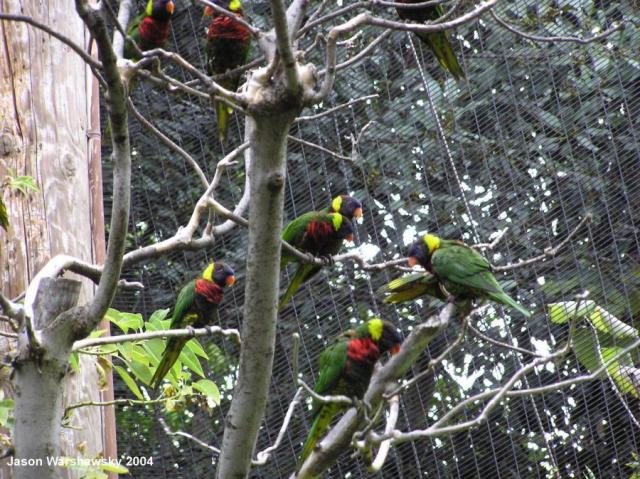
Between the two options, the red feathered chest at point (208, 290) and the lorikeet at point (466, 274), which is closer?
the lorikeet at point (466, 274)

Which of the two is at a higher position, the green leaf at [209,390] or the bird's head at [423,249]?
the bird's head at [423,249]

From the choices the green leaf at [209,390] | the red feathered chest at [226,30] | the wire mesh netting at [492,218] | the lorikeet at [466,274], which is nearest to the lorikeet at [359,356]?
the lorikeet at [466,274]

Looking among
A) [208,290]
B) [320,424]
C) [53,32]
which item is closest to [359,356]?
[320,424]

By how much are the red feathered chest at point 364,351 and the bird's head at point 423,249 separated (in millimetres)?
211

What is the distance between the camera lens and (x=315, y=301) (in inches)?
94.0

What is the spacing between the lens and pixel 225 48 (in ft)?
7.34

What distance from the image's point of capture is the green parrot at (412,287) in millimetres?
1808

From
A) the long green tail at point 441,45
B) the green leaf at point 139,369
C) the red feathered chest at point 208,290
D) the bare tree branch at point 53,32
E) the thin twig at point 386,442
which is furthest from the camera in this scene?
the red feathered chest at point 208,290

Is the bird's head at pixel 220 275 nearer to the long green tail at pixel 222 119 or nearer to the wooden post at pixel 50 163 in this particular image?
the long green tail at pixel 222 119

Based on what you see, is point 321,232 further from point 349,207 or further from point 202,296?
point 202,296

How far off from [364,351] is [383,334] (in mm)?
57

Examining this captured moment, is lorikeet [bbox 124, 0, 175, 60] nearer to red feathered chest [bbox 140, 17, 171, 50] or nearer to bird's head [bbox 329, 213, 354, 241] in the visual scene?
red feathered chest [bbox 140, 17, 171, 50]

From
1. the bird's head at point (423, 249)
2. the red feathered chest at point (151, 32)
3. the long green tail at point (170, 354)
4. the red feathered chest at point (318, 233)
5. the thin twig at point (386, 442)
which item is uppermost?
the red feathered chest at point (151, 32)

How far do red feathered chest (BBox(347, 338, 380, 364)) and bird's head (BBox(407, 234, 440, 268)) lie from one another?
0.21 metres
